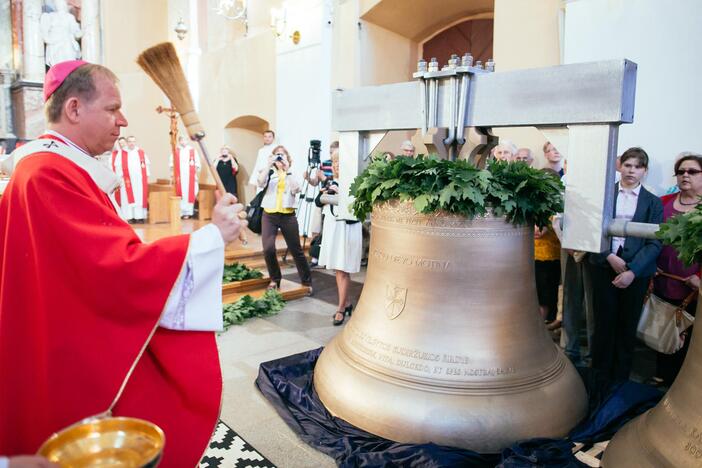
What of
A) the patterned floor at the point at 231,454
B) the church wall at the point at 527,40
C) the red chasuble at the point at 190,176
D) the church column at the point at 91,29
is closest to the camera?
the patterned floor at the point at 231,454

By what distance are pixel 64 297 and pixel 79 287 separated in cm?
6

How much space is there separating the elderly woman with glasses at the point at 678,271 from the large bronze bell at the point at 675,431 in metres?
1.85

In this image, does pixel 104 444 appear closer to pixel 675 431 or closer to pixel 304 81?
pixel 675 431

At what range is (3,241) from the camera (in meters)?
1.81

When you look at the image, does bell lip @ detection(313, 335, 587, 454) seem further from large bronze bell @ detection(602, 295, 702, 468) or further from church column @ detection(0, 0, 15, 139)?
church column @ detection(0, 0, 15, 139)

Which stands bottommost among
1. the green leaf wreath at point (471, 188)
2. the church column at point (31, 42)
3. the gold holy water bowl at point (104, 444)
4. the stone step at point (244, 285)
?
the stone step at point (244, 285)

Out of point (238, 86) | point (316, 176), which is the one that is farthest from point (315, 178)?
point (238, 86)

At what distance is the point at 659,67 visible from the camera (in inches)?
204

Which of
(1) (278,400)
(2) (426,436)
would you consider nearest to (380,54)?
(1) (278,400)

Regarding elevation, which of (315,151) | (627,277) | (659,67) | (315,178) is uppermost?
(659,67)

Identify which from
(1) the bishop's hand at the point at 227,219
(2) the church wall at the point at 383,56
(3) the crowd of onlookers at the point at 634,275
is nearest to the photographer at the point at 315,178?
(2) the church wall at the point at 383,56

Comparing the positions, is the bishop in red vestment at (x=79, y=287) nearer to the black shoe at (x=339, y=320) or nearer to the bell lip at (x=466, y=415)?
the bell lip at (x=466, y=415)

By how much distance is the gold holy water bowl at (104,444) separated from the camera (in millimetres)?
1285

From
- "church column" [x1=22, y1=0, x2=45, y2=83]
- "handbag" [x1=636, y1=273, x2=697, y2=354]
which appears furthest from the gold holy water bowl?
"church column" [x1=22, y1=0, x2=45, y2=83]
